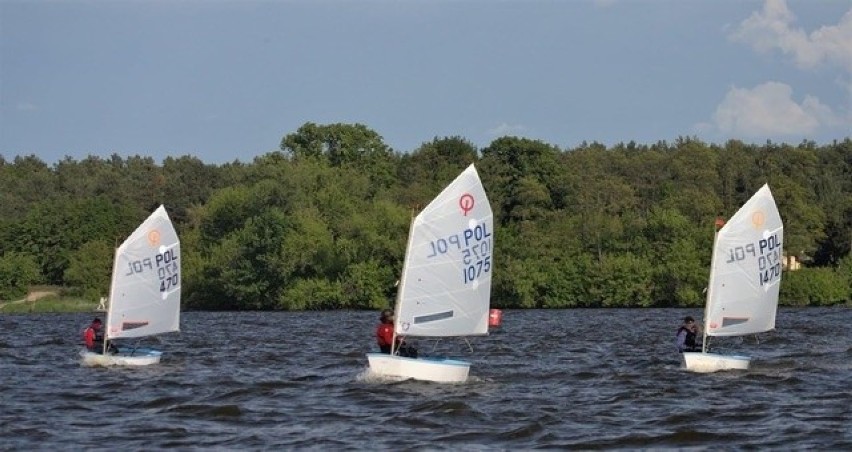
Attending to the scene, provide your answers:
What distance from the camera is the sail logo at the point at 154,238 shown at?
43.8 meters

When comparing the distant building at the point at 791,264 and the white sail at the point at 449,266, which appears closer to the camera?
the white sail at the point at 449,266

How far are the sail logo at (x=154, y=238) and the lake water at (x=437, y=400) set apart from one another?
12.9 ft

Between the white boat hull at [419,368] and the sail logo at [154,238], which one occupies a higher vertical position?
the sail logo at [154,238]

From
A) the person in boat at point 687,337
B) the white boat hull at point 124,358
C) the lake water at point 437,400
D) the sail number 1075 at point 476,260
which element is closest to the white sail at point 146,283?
the white boat hull at point 124,358

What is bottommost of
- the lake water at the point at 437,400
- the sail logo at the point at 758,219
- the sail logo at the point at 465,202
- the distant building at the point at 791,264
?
the lake water at the point at 437,400

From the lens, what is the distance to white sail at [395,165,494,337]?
116ft

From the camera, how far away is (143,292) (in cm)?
4334

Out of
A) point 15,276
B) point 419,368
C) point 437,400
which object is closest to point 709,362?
point 419,368

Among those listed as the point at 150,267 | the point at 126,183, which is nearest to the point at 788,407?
the point at 150,267

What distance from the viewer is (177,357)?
161ft

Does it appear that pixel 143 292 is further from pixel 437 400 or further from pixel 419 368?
pixel 437 400

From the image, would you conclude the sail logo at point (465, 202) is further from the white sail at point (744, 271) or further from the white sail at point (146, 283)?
the white sail at point (146, 283)

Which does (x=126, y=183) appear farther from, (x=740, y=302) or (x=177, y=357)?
(x=740, y=302)

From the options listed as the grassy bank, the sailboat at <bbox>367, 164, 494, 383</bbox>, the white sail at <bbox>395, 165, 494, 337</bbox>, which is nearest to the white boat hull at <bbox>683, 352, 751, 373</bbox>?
the white sail at <bbox>395, 165, 494, 337</bbox>
